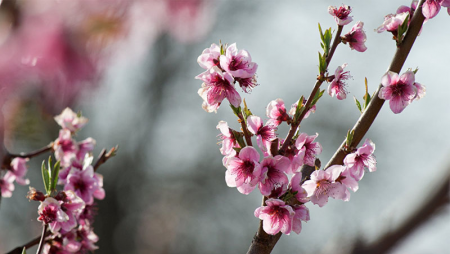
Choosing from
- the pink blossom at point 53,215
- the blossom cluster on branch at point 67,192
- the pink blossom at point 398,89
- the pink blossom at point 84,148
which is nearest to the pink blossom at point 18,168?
the blossom cluster on branch at point 67,192

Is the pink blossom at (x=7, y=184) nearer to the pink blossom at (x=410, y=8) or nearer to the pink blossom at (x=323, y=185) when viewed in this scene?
the pink blossom at (x=323, y=185)

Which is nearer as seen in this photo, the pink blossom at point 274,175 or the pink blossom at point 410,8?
the pink blossom at point 274,175

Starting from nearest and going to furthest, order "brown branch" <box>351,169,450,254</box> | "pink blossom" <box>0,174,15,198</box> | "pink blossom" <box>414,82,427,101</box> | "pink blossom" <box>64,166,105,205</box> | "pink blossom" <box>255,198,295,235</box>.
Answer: "brown branch" <box>351,169,450,254</box>
"pink blossom" <box>255,198,295,235</box>
"pink blossom" <box>414,82,427,101</box>
"pink blossom" <box>64,166,105,205</box>
"pink blossom" <box>0,174,15,198</box>

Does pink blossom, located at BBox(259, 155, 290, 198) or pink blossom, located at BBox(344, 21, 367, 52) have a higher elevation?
pink blossom, located at BBox(344, 21, 367, 52)

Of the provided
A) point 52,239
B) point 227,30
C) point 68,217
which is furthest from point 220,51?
point 227,30

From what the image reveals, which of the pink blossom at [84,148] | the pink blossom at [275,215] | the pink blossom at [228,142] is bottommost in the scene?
the pink blossom at [275,215]

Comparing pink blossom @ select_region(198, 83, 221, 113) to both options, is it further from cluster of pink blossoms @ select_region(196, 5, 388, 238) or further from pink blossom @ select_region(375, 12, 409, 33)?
pink blossom @ select_region(375, 12, 409, 33)

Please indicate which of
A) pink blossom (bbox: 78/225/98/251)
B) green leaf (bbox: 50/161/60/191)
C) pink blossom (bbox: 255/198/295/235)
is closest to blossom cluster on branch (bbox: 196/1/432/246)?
pink blossom (bbox: 255/198/295/235)
